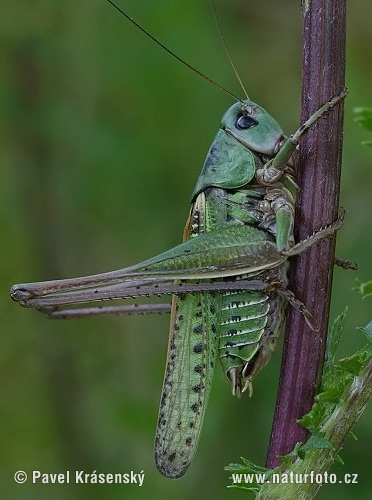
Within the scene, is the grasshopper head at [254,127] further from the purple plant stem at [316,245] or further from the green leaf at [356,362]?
the green leaf at [356,362]

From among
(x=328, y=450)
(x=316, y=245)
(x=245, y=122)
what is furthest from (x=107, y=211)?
(x=328, y=450)

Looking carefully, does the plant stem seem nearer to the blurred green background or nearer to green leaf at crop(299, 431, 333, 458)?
green leaf at crop(299, 431, 333, 458)

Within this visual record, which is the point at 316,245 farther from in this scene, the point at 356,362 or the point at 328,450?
the point at 328,450

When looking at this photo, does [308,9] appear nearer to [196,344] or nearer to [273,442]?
[273,442]

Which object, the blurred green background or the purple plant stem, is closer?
the purple plant stem

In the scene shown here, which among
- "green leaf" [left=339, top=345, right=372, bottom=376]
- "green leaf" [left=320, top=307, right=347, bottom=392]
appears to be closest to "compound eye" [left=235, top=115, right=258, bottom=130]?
"green leaf" [left=320, top=307, right=347, bottom=392]

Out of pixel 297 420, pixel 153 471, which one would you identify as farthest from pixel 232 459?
pixel 297 420
